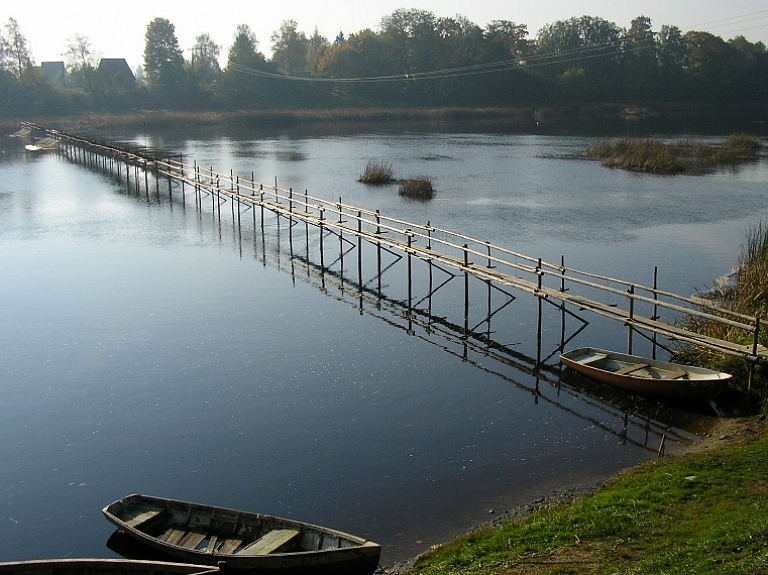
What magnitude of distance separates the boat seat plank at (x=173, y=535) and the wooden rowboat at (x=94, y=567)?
5.99 feet

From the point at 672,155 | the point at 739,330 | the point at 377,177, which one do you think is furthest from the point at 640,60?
the point at 739,330

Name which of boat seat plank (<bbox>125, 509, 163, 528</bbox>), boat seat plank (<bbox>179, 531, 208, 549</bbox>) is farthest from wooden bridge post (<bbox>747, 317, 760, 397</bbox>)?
boat seat plank (<bbox>125, 509, 163, 528</bbox>)

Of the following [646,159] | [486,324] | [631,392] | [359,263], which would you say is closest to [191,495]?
[631,392]

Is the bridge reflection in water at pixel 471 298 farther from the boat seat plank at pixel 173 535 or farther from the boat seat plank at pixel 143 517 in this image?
the boat seat plank at pixel 143 517

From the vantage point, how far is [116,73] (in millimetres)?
162125

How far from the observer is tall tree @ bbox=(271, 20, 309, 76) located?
186 m

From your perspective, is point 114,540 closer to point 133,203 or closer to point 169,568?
point 169,568

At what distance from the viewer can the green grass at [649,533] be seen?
11.7 metres

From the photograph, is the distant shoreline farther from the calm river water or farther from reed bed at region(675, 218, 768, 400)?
reed bed at region(675, 218, 768, 400)

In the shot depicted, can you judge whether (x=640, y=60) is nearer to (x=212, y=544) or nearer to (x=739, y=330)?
(x=739, y=330)

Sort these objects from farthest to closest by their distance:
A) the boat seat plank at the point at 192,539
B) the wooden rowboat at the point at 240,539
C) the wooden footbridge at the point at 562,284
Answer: the wooden footbridge at the point at 562,284 → the boat seat plank at the point at 192,539 → the wooden rowboat at the point at 240,539

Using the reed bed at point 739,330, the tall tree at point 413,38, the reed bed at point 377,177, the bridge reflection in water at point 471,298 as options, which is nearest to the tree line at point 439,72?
the tall tree at point 413,38

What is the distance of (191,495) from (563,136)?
95.8 meters

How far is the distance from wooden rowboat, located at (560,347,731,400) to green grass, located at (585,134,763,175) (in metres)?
46.2
